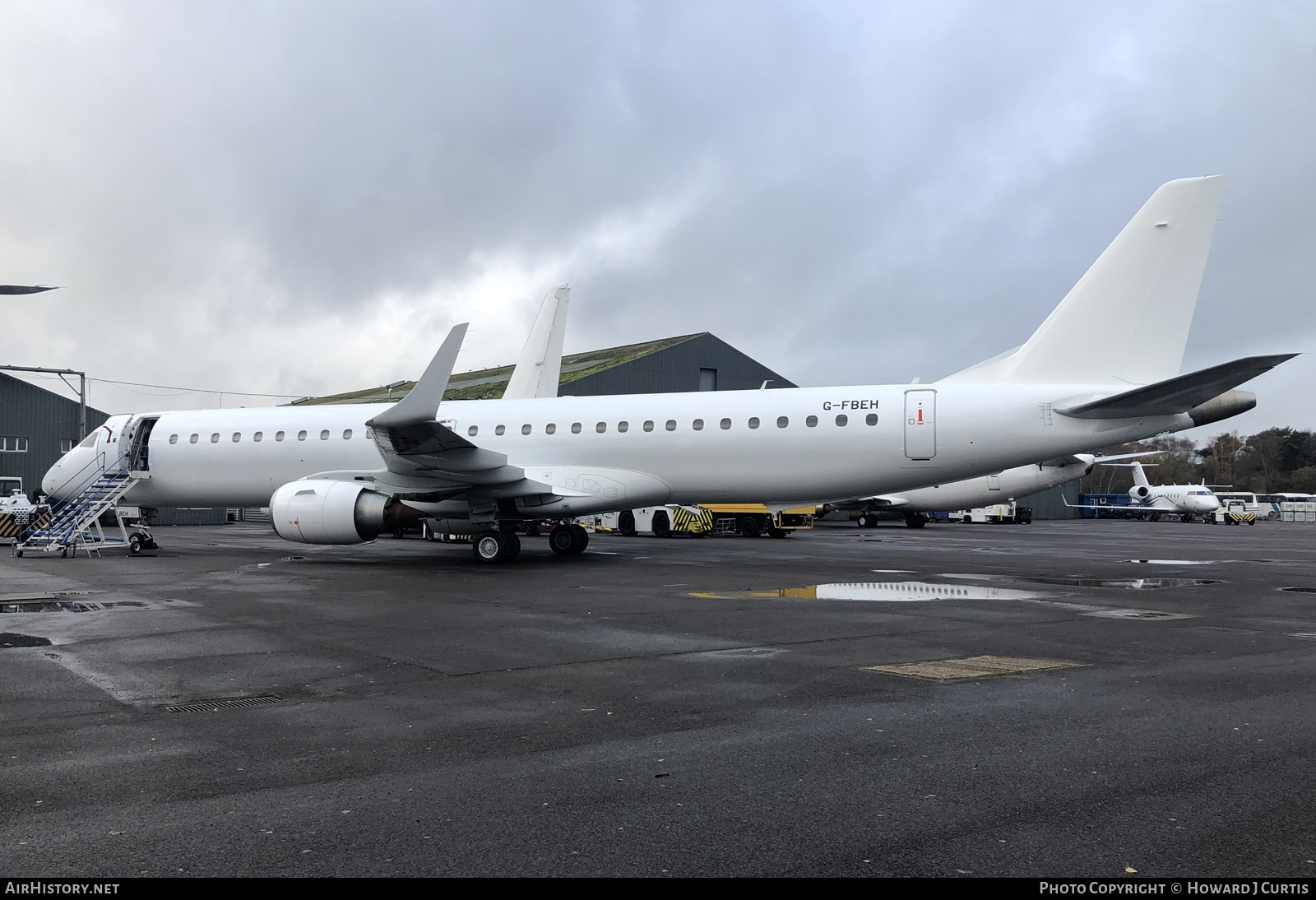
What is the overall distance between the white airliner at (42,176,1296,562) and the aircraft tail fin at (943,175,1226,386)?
29mm

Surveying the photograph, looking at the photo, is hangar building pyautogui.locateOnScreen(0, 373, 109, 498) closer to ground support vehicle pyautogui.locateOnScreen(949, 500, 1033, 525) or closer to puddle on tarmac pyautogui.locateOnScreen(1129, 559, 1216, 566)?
puddle on tarmac pyautogui.locateOnScreen(1129, 559, 1216, 566)

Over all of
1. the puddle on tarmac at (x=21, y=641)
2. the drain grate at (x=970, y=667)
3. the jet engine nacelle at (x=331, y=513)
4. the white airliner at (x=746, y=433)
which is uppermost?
the white airliner at (x=746, y=433)

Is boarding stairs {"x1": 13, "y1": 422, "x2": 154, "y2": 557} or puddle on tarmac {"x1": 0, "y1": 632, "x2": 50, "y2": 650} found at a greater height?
boarding stairs {"x1": 13, "y1": 422, "x2": 154, "y2": 557}

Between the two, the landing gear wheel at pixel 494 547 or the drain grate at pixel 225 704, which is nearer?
the drain grate at pixel 225 704

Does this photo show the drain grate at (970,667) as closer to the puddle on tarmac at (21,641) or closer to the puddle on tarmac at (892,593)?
the puddle on tarmac at (892,593)

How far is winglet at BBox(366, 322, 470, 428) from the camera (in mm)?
15227

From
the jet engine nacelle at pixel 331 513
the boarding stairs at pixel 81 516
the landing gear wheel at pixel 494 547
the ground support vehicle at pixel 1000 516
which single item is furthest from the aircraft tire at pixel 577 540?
the ground support vehicle at pixel 1000 516

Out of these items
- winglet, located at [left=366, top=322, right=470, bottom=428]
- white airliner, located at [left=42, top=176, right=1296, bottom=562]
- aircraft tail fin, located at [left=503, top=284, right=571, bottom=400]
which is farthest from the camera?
aircraft tail fin, located at [left=503, top=284, right=571, bottom=400]

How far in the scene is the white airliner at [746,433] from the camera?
A: 16.4 m

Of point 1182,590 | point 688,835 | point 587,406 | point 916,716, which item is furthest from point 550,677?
point 587,406

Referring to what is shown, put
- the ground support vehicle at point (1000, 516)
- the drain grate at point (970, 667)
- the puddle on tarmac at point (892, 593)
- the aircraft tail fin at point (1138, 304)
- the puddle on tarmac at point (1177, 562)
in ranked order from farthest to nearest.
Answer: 1. the ground support vehicle at point (1000, 516)
2. the puddle on tarmac at point (1177, 562)
3. the aircraft tail fin at point (1138, 304)
4. the puddle on tarmac at point (892, 593)
5. the drain grate at point (970, 667)

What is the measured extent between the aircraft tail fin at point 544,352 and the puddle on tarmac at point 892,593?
15738 mm

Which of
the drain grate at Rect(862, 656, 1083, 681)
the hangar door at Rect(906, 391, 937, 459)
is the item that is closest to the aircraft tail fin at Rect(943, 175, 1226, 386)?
the hangar door at Rect(906, 391, 937, 459)

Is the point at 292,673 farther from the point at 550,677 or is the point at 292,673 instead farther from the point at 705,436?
the point at 705,436
